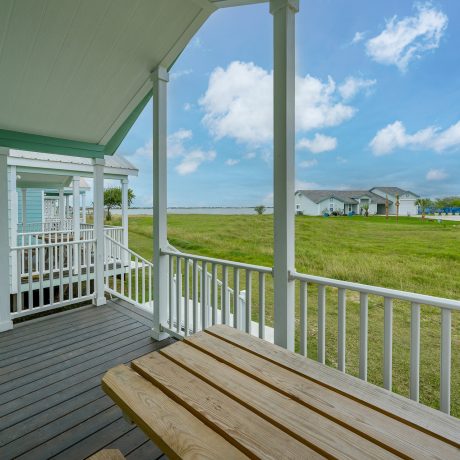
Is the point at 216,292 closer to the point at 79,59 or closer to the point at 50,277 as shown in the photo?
the point at 79,59

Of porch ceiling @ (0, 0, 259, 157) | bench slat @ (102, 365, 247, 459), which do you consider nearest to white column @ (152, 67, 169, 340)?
porch ceiling @ (0, 0, 259, 157)

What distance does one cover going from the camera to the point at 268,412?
3.28ft

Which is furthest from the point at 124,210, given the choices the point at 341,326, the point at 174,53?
the point at 341,326

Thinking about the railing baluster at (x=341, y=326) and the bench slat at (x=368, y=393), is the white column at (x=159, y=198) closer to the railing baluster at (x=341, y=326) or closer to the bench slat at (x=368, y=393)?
the bench slat at (x=368, y=393)

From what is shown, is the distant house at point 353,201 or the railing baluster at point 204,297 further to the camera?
the railing baluster at point 204,297

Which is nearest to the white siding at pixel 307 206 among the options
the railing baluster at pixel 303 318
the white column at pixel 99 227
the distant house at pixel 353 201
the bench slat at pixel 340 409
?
the distant house at pixel 353 201

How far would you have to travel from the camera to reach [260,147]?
383 centimetres

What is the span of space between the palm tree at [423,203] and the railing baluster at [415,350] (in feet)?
2.14

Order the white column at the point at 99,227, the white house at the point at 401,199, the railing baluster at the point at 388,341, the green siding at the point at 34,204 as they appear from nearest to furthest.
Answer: the railing baluster at the point at 388,341
the white house at the point at 401,199
the white column at the point at 99,227
the green siding at the point at 34,204

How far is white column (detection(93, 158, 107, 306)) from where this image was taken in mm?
4480

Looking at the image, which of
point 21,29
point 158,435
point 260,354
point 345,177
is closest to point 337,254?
point 345,177

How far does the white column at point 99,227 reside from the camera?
4480mm

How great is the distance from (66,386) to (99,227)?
Answer: 2.59 meters

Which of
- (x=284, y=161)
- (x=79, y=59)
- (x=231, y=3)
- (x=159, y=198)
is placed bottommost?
(x=159, y=198)
